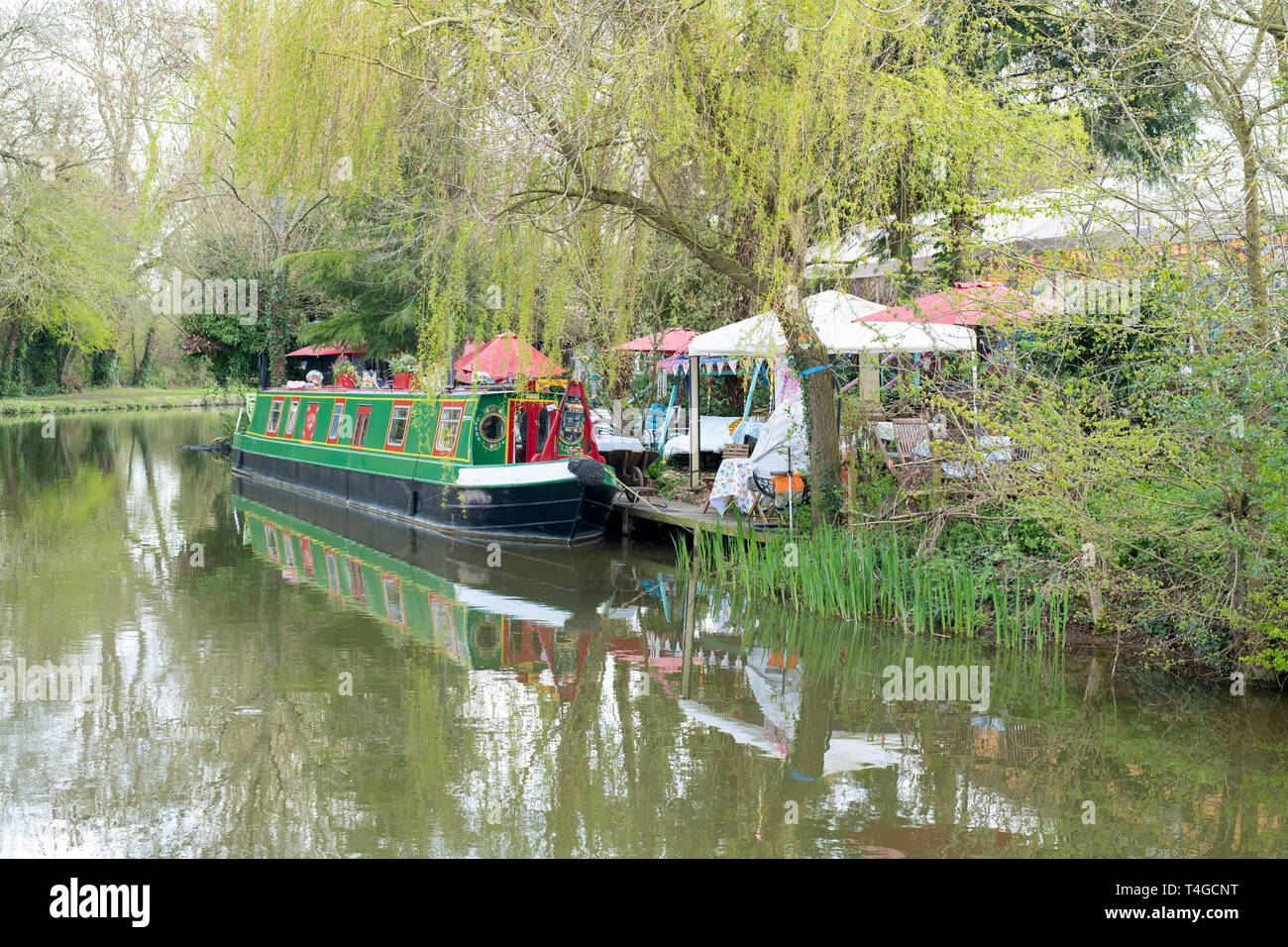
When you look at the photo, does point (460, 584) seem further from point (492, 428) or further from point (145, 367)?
point (145, 367)

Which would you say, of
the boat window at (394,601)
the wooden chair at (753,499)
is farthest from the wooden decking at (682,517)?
the boat window at (394,601)

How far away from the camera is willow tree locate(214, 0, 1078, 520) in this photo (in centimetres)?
828

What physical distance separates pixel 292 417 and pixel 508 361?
956 cm

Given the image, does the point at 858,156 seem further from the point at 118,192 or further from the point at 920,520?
the point at 118,192

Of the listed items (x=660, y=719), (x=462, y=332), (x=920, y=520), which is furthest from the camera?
(x=462, y=332)

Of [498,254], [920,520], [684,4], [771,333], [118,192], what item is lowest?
[920,520]

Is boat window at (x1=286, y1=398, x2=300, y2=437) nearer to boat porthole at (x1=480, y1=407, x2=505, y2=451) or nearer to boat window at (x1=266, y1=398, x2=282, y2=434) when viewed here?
boat window at (x1=266, y1=398, x2=282, y2=434)

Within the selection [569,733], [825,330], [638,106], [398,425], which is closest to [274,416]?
[398,425]

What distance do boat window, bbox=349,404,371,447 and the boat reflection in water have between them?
3.47ft

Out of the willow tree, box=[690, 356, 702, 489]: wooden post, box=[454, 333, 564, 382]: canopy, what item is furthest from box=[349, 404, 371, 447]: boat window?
the willow tree
